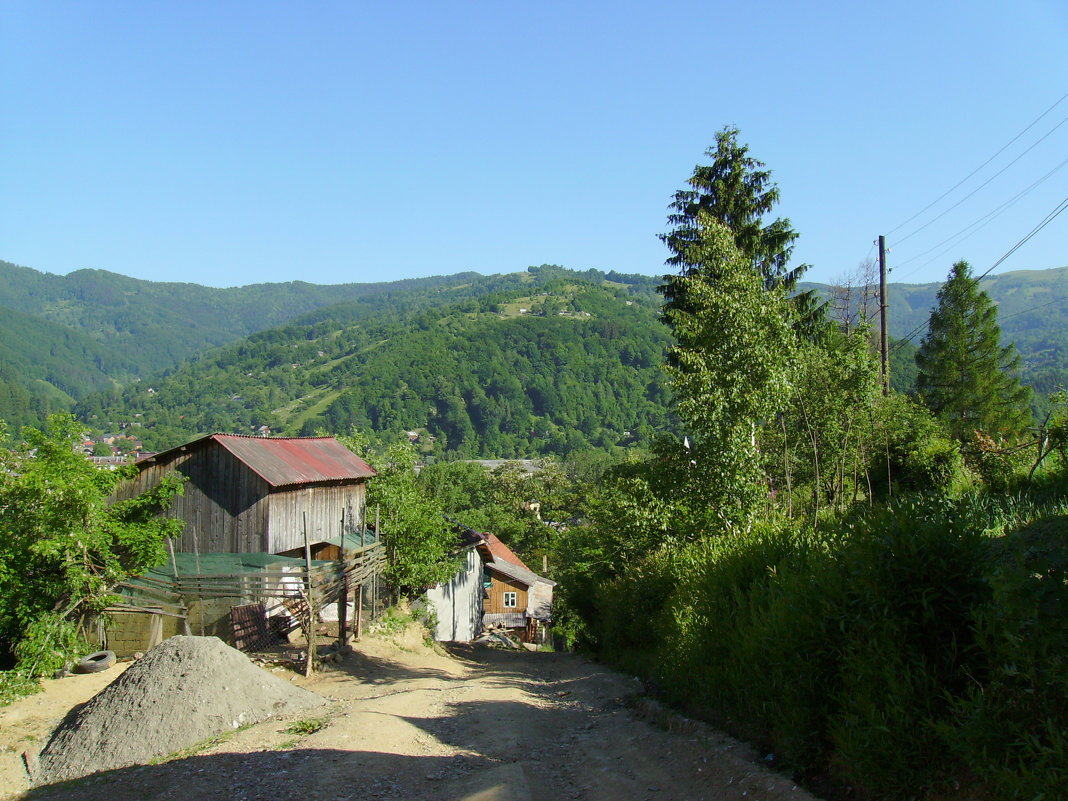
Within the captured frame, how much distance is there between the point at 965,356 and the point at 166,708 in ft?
115

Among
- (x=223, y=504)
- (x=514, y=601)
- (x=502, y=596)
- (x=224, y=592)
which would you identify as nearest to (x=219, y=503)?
(x=223, y=504)

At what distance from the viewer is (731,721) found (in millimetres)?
8102

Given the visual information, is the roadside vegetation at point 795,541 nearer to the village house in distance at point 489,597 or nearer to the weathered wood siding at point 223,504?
the weathered wood siding at point 223,504

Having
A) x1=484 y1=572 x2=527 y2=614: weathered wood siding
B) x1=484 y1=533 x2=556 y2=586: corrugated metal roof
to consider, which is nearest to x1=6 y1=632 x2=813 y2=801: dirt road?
x1=484 y1=533 x2=556 y2=586: corrugated metal roof

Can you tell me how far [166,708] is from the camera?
10.4 m

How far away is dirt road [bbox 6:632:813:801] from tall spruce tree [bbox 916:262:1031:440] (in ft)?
91.9

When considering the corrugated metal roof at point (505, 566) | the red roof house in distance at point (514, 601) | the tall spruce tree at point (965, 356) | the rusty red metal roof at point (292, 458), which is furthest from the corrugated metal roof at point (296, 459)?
the tall spruce tree at point (965, 356)

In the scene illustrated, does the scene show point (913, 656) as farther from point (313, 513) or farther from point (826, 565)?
point (313, 513)

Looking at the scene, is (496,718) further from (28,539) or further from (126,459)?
(126,459)

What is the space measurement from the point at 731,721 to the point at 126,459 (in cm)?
1582

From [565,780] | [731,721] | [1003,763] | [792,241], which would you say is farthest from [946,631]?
[792,241]

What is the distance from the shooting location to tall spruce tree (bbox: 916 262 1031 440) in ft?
108

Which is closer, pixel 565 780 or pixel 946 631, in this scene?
pixel 946 631

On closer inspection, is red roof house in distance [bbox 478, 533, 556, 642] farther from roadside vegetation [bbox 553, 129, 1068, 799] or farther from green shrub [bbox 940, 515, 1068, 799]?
green shrub [bbox 940, 515, 1068, 799]
